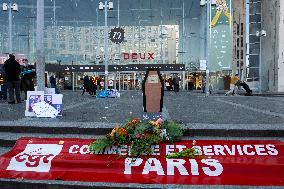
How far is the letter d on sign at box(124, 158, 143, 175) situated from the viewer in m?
6.77

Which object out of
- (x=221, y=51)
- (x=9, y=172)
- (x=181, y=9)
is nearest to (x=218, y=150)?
(x=9, y=172)

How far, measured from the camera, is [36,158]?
7121 millimetres

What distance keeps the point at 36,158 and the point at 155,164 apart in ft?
6.11

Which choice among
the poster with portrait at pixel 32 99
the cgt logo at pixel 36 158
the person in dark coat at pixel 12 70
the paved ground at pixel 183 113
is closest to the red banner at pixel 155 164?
the cgt logo at pixel 36 158

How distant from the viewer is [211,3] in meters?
35.9

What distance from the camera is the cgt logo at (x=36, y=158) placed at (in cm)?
696

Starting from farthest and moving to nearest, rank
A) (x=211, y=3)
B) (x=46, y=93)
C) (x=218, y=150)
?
(x=211, y=3) → (x=46, y=93) → (x=218, y=150)

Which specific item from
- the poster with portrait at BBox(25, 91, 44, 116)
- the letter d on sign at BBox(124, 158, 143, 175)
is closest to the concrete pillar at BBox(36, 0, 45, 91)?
the poster with portrait at BBox(25, 91, 44, 116)

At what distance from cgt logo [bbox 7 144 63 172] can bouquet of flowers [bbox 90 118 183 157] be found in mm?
675

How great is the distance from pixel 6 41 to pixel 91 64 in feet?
35.0

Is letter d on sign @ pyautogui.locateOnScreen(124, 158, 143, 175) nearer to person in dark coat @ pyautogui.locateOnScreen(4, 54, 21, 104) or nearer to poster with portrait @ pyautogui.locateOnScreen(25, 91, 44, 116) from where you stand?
poster with portrait @ pyautogui.locateOnScreen(25, 91, 44, 116)

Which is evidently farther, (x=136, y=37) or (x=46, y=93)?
(x=136, y=37)

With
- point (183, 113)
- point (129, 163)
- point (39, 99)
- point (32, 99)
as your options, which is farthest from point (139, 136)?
→ point (183, 113)

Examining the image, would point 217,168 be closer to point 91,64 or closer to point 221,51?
point 221,51
